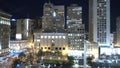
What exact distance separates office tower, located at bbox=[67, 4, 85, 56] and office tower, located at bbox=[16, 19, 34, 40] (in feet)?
12.3

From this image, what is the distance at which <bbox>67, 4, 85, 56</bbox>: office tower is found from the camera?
20.7 metres

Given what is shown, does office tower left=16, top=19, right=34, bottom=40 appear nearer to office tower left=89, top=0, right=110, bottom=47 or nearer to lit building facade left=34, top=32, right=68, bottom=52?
lit building facade left=34, top=32, right=68, bottom=52

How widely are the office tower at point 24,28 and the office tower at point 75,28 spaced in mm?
3753

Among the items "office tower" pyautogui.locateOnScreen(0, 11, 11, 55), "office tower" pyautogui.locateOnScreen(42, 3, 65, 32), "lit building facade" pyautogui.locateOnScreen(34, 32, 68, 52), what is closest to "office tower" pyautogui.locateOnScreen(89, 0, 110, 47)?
"office tower" pyautogui.locateOnScreen(42, 3, 65, 32)

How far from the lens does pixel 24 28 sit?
25750 millimetres

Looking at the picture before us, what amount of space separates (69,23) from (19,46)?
531 cm

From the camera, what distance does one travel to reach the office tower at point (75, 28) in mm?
20744

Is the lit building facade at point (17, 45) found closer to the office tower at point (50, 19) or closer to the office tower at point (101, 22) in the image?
the office tower at point (50, 19)

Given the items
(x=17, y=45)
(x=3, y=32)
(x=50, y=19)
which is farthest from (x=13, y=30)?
(x=3, y=32)

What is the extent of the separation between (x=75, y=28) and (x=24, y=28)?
488 centimetres

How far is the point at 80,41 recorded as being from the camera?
68.5 feet

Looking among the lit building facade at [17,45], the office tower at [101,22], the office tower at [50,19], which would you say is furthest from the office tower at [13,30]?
the office tower at [101,22]

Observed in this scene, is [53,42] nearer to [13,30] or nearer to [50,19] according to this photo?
[50,19]

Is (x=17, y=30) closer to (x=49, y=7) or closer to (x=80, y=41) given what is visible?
(x=49, y=7)
